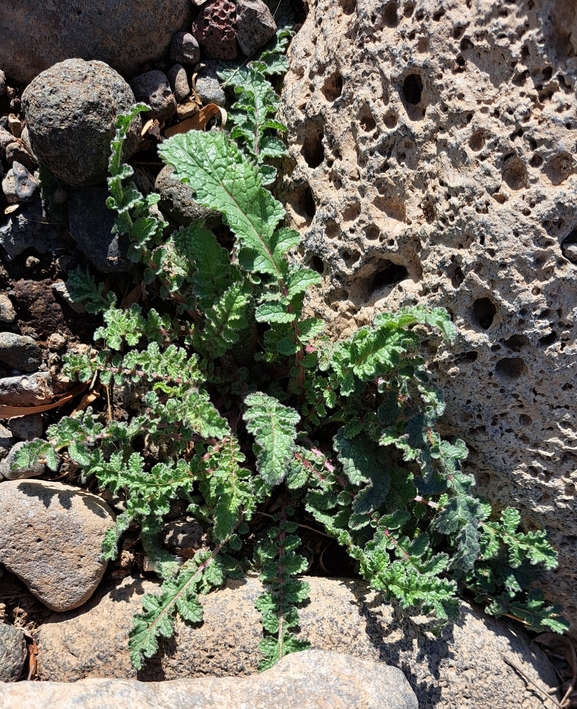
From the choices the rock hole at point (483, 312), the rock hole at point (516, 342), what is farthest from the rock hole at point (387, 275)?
the rock hole at point (516, 342)

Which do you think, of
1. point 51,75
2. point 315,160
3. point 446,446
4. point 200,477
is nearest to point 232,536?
point 200,477

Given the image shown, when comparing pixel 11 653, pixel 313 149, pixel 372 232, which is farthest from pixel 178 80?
pixel 11 653

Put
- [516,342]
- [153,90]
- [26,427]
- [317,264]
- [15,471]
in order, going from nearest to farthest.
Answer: [516,342] < [15,471] < [317,264] < [26,427] < [153,90]

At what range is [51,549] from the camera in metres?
2.88

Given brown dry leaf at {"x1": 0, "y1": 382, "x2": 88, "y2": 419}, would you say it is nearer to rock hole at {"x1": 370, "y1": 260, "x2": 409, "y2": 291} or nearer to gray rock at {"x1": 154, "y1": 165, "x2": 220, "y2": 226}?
gray rock at {"x1": 154, "y1": 165, "x2": 220, "y2": 226}

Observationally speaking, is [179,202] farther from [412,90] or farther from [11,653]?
[11,653]

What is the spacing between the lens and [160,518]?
2986 mm

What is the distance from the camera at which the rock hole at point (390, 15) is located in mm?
2711

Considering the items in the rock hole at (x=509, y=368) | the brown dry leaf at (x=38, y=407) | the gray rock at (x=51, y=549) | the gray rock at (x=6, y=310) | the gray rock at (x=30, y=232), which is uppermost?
the rock hole at (x=509, y=368)

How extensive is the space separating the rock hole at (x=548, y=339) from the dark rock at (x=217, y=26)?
90.9 inches

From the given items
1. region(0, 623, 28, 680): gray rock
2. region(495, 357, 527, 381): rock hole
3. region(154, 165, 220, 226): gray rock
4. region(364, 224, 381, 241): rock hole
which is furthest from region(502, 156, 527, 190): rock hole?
region(0, 623, 28, 680): gray rock

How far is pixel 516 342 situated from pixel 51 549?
7.29 feet

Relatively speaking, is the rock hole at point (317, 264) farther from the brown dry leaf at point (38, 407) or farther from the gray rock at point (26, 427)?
the gray rock at point (26, 427)

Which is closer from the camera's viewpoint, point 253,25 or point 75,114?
point 75,114
